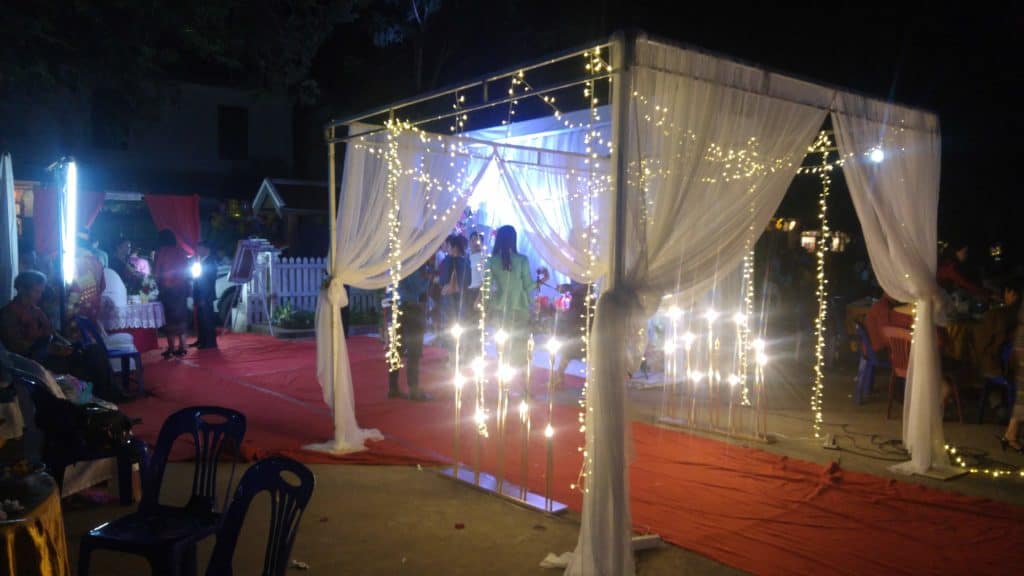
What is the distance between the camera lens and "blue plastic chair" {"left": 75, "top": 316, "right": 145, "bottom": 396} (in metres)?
6.95

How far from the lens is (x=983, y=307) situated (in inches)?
320

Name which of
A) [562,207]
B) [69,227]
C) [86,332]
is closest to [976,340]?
[562,207]

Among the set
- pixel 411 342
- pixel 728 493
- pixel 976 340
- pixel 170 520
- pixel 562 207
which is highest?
pixel 562 207

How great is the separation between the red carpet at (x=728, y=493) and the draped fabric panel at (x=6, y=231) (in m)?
1.69

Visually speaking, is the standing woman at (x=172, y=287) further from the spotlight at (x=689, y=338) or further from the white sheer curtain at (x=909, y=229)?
the white sheer curtain at (x=909, y=229)

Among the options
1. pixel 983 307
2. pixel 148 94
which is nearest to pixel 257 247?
pixel 148 94

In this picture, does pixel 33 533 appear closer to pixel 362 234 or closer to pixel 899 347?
pixel 362 234

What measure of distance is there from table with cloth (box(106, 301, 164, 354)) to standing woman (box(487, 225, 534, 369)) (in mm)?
4377

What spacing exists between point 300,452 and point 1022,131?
1031cm

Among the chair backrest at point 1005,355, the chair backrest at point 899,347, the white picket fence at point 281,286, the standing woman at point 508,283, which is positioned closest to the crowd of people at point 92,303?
the white picket fence at point 281,286

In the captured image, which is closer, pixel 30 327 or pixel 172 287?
pixel 30 327

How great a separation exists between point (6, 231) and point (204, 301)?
151 inches

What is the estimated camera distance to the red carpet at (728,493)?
391 cm

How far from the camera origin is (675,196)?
386 cm
